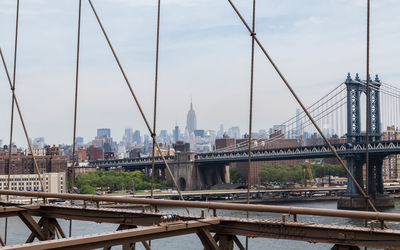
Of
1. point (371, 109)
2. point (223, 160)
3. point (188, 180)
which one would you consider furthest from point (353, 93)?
point (188, 180)

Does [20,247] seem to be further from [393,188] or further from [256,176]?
[256,176]

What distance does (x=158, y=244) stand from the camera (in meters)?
37.6

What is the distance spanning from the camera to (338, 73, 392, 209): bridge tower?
66.0 m

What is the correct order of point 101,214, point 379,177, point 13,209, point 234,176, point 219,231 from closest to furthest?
point 219,231, point 101,214, point 13,209, point 379,177, point 234,176

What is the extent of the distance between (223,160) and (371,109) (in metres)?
20.9

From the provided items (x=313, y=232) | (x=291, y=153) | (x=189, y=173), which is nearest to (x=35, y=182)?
(x=189, y=173)

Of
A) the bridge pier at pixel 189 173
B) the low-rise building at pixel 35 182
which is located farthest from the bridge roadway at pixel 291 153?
the low-rise building at pixel 35 182

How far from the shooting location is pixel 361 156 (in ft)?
225

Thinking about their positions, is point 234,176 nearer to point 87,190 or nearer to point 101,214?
point 87,190

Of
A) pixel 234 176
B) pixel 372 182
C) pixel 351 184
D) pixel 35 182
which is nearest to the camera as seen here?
pixel 351 184

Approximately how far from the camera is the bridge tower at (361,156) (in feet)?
217

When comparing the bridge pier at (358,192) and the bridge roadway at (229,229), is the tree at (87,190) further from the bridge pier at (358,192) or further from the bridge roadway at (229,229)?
the bridge roadway at (229,229)

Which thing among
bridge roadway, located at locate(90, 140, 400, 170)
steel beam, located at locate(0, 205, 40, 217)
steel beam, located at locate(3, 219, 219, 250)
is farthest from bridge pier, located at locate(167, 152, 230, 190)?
steel beam, located at locate(3, 219, 219, 250)

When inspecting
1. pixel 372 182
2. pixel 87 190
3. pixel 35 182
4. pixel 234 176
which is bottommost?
pixel 87 190
